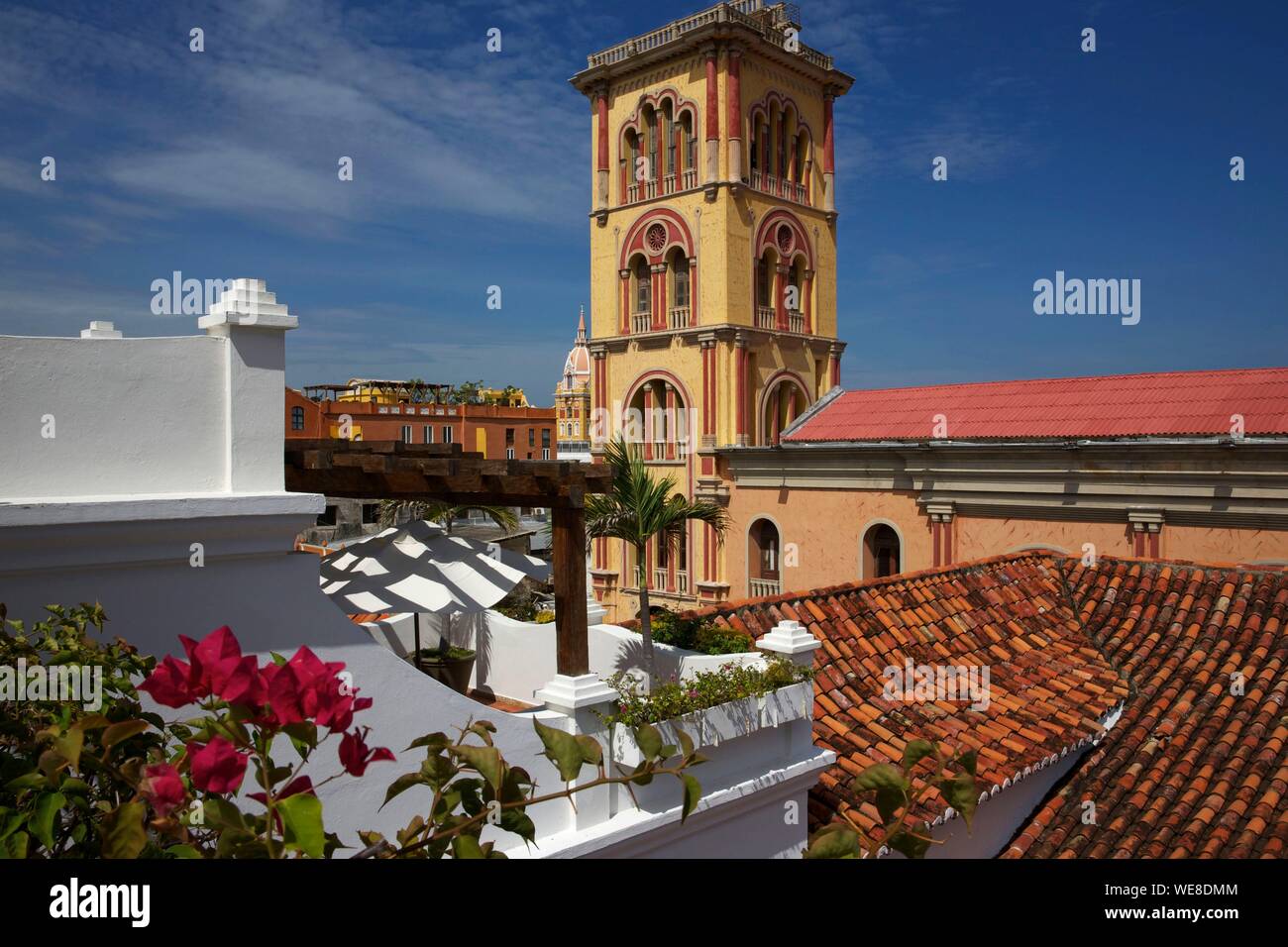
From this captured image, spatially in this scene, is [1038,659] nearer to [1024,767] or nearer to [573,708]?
[1024,767]

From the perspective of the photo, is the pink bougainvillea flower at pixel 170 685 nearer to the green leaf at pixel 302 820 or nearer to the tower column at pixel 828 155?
the green leaf at pixel 302 820

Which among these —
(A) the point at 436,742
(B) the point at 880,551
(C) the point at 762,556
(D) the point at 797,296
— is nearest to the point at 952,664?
(A) the point at 436,742

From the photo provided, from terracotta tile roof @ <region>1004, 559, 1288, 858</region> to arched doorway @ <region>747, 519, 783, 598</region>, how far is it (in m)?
12.5

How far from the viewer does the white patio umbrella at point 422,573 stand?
22.9 feet

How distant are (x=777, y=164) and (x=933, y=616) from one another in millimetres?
19848

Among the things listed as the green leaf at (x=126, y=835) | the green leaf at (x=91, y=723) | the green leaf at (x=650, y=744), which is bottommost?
the green leaf at (x=650, y=744)

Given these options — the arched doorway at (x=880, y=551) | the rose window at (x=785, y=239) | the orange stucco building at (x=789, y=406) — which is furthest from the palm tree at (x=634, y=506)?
the rose window at (x=785, y=239)

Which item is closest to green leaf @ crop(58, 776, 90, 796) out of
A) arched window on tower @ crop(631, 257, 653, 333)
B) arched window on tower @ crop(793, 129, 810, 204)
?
arched window on tower @ crop(631, 257, 653, 333)

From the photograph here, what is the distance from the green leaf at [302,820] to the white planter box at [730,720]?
311 centimetres

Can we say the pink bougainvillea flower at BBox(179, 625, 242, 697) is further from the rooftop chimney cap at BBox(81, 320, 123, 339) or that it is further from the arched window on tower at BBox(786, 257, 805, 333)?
the arched window on tower at BBox(786, 257, 805, 333)

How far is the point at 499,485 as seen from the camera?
5.31 meters

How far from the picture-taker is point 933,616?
995 centimetres

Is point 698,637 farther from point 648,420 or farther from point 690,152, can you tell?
point 690,152
